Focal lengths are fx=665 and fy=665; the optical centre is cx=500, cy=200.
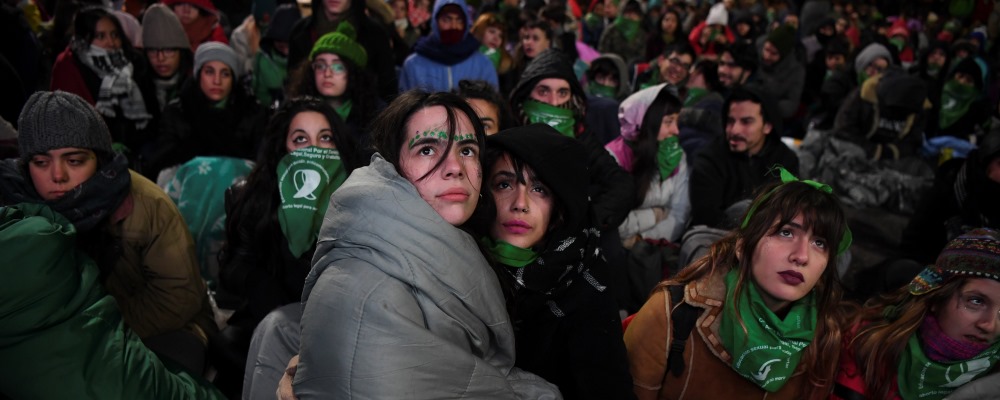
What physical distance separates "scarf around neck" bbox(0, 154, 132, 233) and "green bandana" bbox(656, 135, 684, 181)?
2960 mm

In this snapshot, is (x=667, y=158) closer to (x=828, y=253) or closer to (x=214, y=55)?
(x=828, y=253)

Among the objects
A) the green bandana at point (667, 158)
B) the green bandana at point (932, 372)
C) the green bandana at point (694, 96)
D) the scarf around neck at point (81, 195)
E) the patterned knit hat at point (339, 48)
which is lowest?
the green bandana at point (932, 372)

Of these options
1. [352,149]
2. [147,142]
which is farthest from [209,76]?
[352,149]

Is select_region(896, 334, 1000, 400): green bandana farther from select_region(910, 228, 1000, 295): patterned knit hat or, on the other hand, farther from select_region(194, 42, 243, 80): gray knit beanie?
select_region(194, 42, 243, 80): gray knit beanie

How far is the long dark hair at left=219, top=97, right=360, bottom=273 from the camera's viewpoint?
3072mm

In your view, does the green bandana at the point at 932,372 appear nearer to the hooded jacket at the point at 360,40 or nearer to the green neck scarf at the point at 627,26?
the hooded jacket at the point at 360,40

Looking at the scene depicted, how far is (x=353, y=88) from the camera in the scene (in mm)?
4266

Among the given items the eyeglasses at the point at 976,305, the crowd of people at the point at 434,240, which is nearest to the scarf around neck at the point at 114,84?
the crowd of people at the point at 434,240

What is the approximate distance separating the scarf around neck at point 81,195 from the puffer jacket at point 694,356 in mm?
2181

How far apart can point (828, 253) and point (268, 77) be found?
456cm

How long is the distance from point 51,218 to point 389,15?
4.77 m

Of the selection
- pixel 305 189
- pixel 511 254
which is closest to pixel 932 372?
pixel 511 254

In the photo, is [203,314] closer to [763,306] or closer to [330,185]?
[330,185]

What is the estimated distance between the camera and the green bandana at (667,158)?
4.17 m
